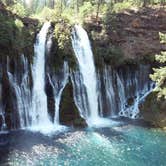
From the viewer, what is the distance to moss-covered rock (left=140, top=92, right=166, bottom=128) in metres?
27.3

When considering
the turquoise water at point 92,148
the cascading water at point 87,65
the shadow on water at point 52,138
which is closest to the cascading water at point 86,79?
the cascading water at point 87,65

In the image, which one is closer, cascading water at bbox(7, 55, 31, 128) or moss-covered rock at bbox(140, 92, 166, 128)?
cascading water at bbox(7, 55, 31, 128)

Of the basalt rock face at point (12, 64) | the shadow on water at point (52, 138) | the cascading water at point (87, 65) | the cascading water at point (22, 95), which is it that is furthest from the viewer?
the cascading water at point (87, 65)

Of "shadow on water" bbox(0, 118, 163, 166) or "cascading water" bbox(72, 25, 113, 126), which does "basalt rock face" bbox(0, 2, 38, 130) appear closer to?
"shadow on water" bbox(0, 118, 163, 166)

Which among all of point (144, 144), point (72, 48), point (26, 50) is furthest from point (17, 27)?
point (144, 144)

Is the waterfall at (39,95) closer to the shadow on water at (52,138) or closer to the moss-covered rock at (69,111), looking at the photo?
the moss-covered rock at (69,111)

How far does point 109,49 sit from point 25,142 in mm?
13651

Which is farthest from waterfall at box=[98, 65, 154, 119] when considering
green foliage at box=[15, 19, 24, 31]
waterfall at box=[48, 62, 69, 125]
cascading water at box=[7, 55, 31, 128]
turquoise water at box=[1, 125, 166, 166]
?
green foliage at box=[15, 19, 24, 31]

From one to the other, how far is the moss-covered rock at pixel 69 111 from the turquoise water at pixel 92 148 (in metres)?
A: 1.78

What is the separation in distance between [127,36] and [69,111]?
12.2 meters

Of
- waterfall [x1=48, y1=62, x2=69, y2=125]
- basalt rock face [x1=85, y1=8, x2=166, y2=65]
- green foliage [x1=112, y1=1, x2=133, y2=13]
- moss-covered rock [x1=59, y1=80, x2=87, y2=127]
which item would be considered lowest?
moss-covered rock [x1=59, y1=80, x2=87, y2=127]

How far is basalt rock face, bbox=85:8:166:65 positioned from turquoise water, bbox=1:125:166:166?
9.21 m

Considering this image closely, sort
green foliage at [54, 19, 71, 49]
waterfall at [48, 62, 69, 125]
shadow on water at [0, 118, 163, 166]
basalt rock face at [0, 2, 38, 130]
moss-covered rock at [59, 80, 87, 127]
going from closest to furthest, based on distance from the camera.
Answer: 1. shadow on water at [0, 118, 163, 166]
2. basalt rock face at [0, 2, 38, 130]
3. moss-covered rock at [59, 80, 87, 127]
4. waterfall at [48, 62, 69, 125]
5. green foliage at [54, 19, 71, 49]

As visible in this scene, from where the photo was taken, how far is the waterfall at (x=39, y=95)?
25.8 m
